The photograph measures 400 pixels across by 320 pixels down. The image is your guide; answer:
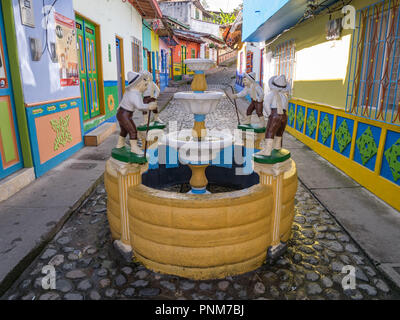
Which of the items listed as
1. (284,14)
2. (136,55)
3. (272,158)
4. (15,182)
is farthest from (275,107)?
(136,55)

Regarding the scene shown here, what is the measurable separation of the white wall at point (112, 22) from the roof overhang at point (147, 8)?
0.71ft

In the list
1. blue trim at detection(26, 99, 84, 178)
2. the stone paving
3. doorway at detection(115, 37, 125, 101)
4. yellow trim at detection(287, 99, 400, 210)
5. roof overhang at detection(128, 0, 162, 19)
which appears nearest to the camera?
the stone paving

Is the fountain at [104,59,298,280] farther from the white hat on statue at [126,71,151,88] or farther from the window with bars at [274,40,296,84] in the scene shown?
the window with bars at [274,40,296,84]

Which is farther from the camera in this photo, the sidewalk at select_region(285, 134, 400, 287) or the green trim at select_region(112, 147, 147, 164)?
the sidewalk at select_region(285, 134, 400, 287)

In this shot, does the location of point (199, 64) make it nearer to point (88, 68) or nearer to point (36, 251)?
point (36, 251)

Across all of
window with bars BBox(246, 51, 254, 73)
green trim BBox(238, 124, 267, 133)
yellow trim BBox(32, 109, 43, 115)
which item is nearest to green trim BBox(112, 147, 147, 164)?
green trim BBox(238, 124, 267, 133)

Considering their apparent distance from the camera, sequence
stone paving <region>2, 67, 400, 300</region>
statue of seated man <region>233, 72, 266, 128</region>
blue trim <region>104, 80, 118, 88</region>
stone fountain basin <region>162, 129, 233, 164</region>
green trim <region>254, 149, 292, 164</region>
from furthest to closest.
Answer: blue trim <region>104, 80, 118, 88</region> < statue of seated man <region>233, 72, 266, 128</region> < stone fountain basin <region>162, 129, 233, 164</region> < green trim <region>254, 149, 292, 164</region> < stone paving <region>2, 67, 400, 300</region>

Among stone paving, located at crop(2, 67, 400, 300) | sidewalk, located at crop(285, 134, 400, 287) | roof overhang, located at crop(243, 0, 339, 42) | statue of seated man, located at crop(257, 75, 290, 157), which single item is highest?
roof overhang, located at crop(243, 0, 339, 42)

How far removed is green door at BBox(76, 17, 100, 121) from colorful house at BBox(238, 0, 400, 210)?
14.1 ft

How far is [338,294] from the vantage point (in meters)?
2.36

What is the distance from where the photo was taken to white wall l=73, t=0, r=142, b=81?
23.8 feet

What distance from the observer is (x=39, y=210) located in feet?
11.5

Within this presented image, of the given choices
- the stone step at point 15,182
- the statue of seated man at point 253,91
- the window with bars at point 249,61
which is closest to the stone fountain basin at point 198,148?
the statue of seated man at point 253,91
